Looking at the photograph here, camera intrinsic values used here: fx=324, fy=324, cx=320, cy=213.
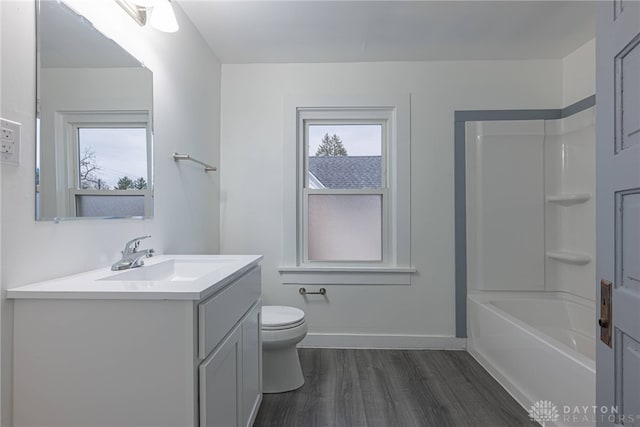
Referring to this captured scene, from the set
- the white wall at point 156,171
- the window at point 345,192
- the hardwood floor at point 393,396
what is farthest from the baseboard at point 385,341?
the white wall at point 156,171

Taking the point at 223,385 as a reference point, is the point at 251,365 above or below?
below

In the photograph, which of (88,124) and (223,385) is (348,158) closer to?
(88,124)

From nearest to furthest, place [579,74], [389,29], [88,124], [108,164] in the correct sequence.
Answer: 1. [88,124]
2. [108,164]
3. [389,29]
4. [579,74]

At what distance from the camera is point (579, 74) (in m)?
2.36

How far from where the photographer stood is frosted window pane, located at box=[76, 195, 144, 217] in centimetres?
118

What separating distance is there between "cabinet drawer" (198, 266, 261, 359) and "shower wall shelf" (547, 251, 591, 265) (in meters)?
2.31

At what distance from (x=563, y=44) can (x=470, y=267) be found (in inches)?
68.6

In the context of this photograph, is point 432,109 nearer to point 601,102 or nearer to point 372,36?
point 372,36

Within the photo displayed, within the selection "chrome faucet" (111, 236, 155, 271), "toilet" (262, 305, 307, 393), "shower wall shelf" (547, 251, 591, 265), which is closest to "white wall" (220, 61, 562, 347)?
"toilet" (262, 305, 307, 393)

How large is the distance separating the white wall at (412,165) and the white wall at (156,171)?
229mm

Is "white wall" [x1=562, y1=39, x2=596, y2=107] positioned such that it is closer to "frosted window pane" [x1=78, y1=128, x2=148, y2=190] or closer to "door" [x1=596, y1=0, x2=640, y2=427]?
"door" [x1=596, y1=0, x2=640, y2=427]

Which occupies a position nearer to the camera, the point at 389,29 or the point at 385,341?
the point at 389,29
